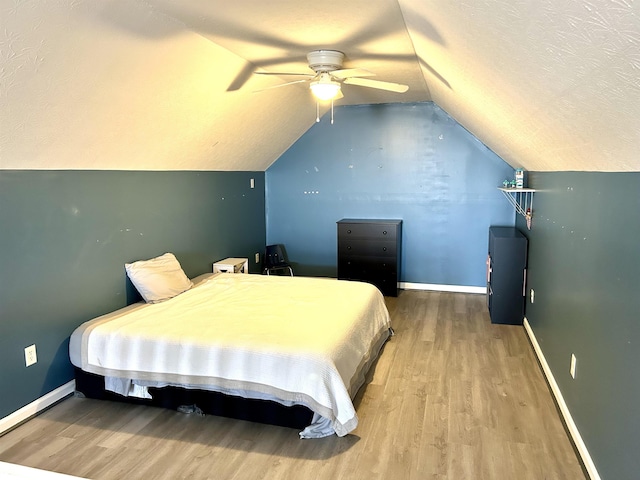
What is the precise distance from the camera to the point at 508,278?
437cm

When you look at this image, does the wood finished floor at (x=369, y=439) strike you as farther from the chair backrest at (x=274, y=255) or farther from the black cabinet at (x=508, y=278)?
the chair backrest at (x=274, y=255)

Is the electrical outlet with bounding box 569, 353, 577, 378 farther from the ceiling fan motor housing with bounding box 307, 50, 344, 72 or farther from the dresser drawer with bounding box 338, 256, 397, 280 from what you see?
the dresser drawer with bounding box 338, 256, 397, 280

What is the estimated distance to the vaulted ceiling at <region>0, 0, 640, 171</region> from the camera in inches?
51.8

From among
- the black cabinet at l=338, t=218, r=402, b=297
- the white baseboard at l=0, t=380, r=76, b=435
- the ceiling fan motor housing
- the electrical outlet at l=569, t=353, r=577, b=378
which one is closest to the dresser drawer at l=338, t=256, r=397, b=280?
the black cabinet at l=338, t=218, r=402, b=297

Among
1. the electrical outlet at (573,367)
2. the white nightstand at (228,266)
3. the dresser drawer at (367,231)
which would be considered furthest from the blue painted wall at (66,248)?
the electrical outlet at (573,367)

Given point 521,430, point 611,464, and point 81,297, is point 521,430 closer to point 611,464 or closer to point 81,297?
point 611,464

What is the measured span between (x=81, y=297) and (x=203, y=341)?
1.08m

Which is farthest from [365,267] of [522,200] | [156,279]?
[156,279]

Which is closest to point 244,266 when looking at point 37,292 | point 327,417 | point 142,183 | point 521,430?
point 142,183

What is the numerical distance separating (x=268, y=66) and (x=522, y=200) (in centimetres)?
300

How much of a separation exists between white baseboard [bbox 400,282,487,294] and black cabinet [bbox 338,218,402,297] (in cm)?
34

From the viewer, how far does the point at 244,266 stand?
5086mm

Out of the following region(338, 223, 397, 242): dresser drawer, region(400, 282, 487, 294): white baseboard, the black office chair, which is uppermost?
region(338, 223, 397, 242): dresser drawer

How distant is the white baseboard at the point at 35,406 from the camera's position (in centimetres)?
269
